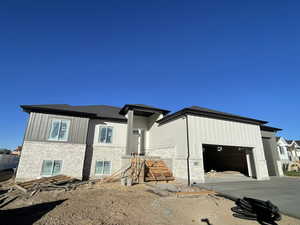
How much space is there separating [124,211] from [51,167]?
9485 millimetres

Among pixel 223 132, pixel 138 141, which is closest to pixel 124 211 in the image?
pixel 223 132

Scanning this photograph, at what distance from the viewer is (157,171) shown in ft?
41.0

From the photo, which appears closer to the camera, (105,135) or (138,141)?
(105,135)

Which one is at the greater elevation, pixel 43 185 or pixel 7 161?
pixel 7 161

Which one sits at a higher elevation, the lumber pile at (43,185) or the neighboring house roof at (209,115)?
the neighboring house roof at (209,115)

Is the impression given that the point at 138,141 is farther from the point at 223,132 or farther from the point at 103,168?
the point at 223,132

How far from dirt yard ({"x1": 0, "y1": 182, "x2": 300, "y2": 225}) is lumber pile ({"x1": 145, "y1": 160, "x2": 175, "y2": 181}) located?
438 centimetres

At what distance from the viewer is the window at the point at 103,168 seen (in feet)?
44.4

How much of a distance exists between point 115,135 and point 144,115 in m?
4.64

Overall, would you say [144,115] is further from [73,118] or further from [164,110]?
[73,118]

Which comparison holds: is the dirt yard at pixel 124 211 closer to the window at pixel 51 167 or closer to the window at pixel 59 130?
the window at pixel 51 167

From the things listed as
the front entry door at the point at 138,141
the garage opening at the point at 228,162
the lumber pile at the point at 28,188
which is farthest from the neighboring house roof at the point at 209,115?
the lumber pile at the point at 28,188

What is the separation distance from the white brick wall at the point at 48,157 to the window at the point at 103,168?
1525 mm

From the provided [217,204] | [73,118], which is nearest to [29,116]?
[73,118]
